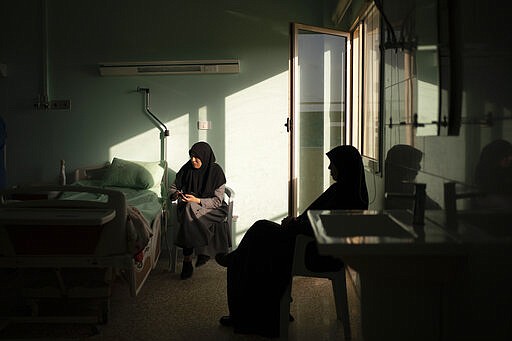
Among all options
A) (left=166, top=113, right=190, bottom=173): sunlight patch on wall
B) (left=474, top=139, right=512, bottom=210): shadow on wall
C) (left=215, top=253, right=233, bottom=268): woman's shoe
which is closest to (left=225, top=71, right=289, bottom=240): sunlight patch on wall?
(left=166, top=113, right=190, bottom=173): sunlight patch on wall

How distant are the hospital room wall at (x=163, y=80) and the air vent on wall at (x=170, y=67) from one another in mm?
83

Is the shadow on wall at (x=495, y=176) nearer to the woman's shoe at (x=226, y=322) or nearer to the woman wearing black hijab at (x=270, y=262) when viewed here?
the woman wearing black hijab at (x=270, y=262)

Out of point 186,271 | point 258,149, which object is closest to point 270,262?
point 186,271

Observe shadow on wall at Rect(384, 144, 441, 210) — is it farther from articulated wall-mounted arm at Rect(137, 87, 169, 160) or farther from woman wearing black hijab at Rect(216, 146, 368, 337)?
articulated wall-mounted arm at Rect(137, 87, 169, 160)

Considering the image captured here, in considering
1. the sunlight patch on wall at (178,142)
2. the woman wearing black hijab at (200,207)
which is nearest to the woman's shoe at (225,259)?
the woman wearing black hijab at (200,207)

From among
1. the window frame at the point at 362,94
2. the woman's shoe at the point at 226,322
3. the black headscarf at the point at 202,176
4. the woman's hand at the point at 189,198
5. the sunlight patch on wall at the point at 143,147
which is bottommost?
the woman's shoe at the point at 226,322

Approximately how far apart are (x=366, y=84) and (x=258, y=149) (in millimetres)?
1336

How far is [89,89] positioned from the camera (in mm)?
4621

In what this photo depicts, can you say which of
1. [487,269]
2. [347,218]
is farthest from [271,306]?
[487,269]

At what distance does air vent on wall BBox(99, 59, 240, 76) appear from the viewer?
4488 millimetres

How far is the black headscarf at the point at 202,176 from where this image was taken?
4129 mm

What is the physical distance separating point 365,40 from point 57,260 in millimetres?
2685

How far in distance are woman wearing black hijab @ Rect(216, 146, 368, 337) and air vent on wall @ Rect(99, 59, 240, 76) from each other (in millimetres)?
1938

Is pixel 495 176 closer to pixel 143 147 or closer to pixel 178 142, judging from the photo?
pixel 178 142
